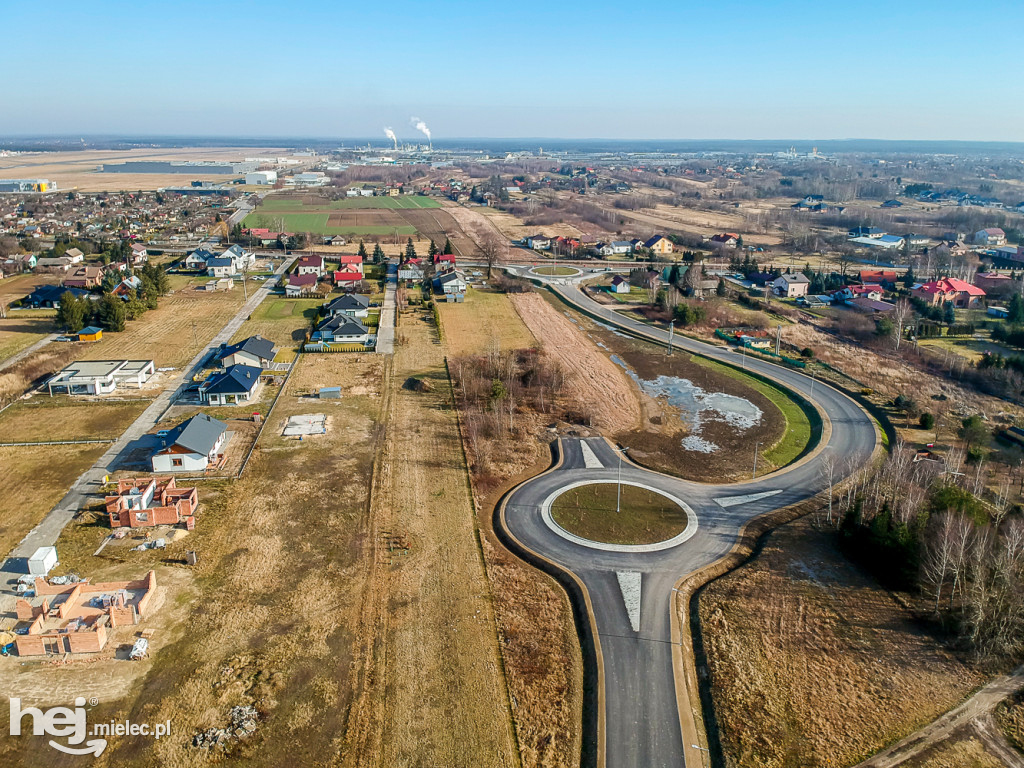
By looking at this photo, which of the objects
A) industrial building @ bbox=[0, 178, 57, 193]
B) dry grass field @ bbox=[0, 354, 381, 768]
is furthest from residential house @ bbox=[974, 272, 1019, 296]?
industrial building @ bbox=[0, 178, 57, 193]

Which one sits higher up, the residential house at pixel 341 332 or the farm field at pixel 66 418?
the residential house at pixel 341 332

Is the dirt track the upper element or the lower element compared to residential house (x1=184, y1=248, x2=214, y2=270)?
lower

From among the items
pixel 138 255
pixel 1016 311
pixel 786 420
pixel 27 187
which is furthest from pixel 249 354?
pixel 27 187

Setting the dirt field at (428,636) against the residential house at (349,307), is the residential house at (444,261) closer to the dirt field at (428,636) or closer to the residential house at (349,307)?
the residential house at (349,307)

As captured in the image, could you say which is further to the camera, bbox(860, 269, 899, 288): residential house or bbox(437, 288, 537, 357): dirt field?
bbox(860, 269, 899, 288): residential house

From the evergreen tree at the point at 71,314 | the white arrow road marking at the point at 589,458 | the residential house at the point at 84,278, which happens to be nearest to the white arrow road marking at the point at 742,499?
the white arrow road marking at the point at 589,458

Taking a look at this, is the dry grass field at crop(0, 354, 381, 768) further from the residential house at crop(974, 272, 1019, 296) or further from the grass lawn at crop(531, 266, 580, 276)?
the residential house at crop(974, 272, 1019, 296)

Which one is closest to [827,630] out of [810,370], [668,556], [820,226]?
[668,556]

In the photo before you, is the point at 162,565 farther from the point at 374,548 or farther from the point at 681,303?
the point at 681,303
